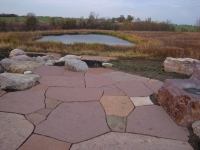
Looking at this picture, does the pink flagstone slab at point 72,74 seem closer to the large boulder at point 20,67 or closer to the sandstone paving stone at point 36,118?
the large boulder at point 20,67

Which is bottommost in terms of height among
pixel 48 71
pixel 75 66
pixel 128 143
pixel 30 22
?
pixel 128 143

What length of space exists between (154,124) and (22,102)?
1.72m

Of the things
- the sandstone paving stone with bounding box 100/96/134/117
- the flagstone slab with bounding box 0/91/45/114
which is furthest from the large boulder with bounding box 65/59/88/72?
the sandstone paving stone with bounding box 100/96/134/117

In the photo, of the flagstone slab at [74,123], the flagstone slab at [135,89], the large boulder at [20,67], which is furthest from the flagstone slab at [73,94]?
the large boulder at [20,67]

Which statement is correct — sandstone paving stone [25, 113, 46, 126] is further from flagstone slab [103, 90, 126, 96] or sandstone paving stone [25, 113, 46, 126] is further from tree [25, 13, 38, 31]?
tree [25, 13, 38, 31]

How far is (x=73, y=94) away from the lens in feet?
9.38

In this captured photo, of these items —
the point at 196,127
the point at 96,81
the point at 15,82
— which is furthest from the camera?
the point at 96,81

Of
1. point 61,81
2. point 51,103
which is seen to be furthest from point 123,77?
point 51,103

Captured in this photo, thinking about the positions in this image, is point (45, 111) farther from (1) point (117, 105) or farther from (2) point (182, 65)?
(2) point (182, 65)

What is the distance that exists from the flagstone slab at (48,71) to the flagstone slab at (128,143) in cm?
225

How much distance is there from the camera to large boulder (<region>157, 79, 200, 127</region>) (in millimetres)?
2146

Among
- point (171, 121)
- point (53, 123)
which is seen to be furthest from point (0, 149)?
point (171, 121)

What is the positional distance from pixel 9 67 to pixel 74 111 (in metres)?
2.27

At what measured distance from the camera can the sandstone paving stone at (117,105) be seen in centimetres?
240
